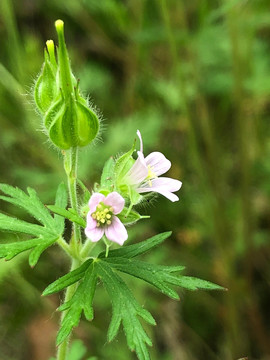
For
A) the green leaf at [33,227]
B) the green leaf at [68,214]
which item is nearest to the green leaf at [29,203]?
the green leaf at [33,227]

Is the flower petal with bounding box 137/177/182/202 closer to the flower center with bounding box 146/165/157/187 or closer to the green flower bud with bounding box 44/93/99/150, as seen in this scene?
the flower center with bounding box 146/165/157/187

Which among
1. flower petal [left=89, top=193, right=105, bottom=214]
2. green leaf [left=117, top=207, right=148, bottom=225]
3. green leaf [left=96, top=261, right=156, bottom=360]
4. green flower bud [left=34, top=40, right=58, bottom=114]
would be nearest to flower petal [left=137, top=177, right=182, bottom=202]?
green leaf [left=117, top=207, right=148, bottom=225]

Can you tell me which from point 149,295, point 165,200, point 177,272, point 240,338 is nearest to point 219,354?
point 240,338

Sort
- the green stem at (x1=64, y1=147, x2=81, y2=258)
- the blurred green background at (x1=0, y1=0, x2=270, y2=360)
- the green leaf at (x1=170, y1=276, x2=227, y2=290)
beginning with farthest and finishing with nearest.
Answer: the blurred green background at (x1=0, y1=0, x2=270, y2=360), the green stem at (x1=64, y1=147, x2=81, y2=258), the green leaf at (x1=170, y1=276, x2=227, y2=290)

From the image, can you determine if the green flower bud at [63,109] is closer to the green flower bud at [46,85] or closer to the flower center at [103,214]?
the green flower bud at [46,85]

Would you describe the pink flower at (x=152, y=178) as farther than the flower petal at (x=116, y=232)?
Yes

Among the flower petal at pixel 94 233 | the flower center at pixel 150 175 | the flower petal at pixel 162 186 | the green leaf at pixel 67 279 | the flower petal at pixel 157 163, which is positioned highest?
the flower petal at pixel 157 163

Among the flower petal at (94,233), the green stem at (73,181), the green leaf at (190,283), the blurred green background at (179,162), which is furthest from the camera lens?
the blurred green background at (179,162)
